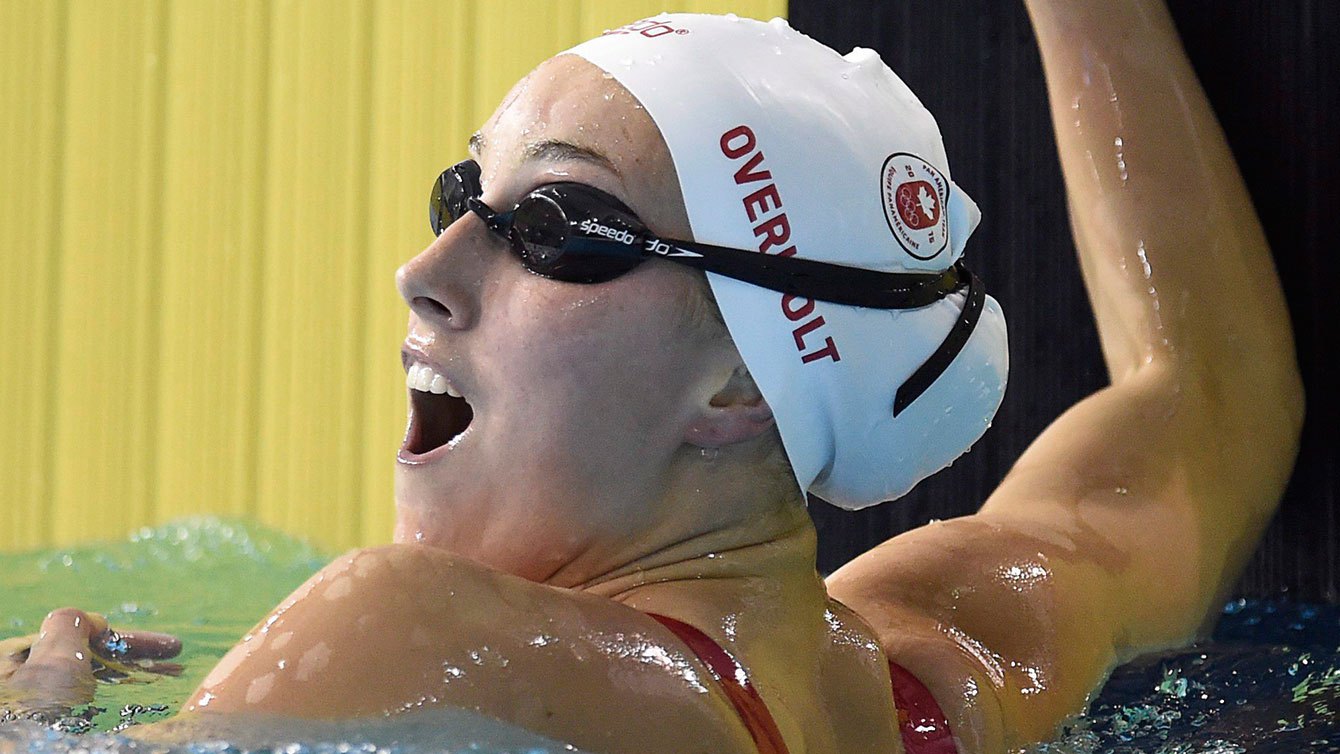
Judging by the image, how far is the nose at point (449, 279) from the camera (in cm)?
151

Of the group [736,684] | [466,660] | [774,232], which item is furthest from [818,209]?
[466,660]

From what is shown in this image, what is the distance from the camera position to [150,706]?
5.74 feet

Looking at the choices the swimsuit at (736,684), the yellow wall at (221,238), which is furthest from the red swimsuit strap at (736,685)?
the yellow wall at (221,238)

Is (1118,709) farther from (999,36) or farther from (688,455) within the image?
(999,36)

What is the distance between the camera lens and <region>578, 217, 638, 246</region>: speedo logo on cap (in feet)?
4.83

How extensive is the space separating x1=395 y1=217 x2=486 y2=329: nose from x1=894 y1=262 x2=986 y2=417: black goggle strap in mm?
460

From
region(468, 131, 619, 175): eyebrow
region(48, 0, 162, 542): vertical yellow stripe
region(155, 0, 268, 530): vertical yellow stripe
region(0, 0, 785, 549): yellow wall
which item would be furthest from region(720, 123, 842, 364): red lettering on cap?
region(48, 0, 162, 542): vertical yellow stripe

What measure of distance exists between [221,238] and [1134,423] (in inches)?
86.6

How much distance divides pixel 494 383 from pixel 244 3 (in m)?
2.41

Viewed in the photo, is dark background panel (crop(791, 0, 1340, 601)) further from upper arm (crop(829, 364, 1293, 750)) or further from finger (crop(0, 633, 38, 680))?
finger (crop(0, 633, 38, 680))

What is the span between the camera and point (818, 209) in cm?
155

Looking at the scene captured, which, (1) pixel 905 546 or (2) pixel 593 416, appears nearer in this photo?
(2) pixel 593 416

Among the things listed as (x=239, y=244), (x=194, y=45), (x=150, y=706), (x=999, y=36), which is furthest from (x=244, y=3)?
(x=150, y=706)

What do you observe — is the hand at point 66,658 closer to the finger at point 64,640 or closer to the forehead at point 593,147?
the finger at point 64,640
